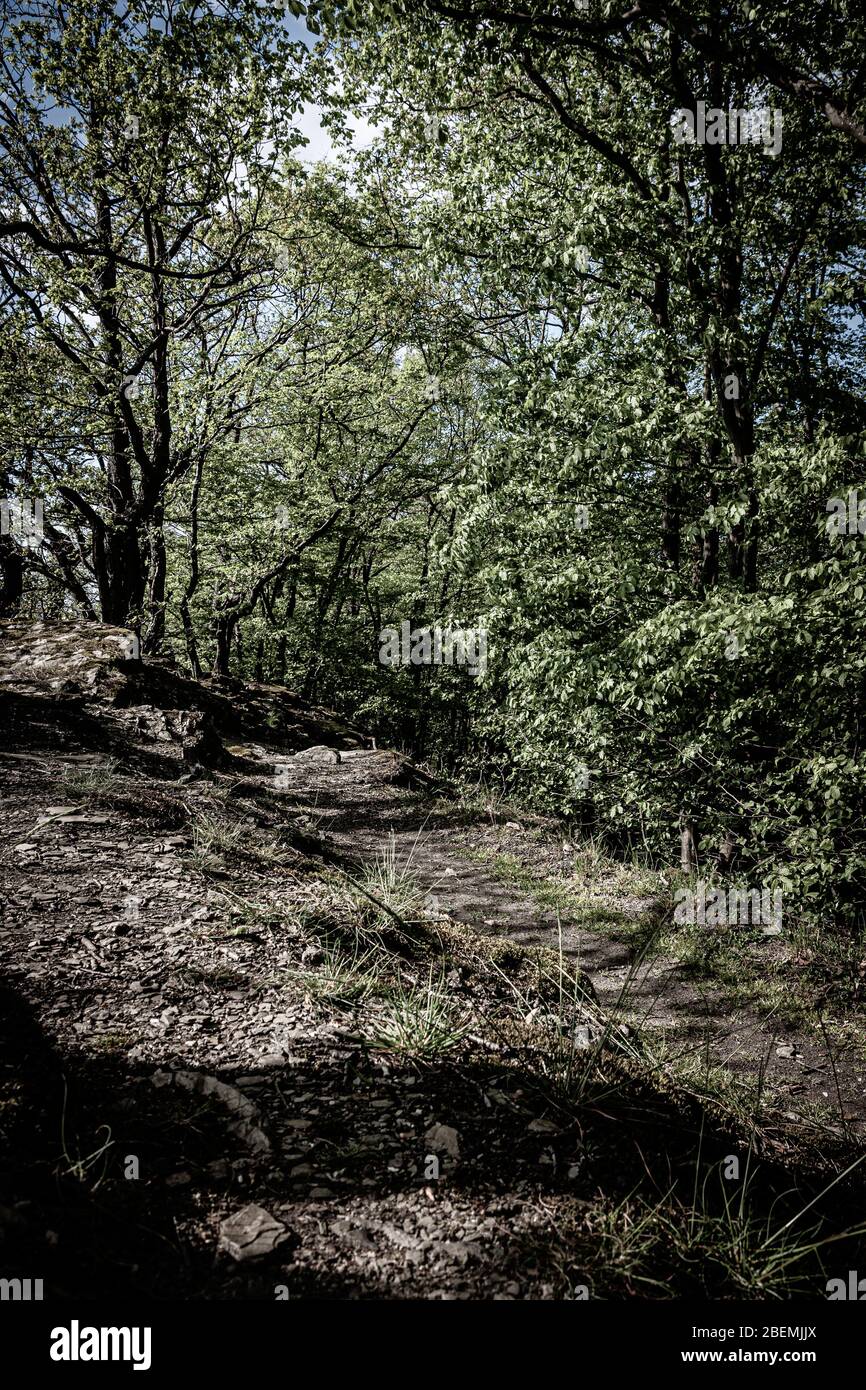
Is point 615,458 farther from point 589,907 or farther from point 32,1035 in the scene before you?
point 32,1035

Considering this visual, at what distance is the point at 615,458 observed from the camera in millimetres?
6801

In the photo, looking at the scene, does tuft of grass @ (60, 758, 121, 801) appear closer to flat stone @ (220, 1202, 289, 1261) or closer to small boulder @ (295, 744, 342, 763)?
flat stone @ (220, 1202, 289, 1261)

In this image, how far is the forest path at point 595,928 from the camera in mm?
4738

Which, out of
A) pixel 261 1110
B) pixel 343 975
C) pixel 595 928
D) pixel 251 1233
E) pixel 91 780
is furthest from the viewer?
pixel 595 928

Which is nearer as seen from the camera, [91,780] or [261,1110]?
[261,1110]

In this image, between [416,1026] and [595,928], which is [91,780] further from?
[595,928]

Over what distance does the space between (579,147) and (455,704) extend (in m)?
15.4

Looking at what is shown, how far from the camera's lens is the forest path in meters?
4.74

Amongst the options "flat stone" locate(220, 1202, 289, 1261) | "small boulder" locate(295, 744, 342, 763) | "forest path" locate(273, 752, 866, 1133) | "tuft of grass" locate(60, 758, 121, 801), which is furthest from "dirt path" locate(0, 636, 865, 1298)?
"small boulder" locate(295, 744, 342, 763)

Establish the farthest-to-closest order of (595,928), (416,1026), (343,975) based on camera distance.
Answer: (595,928)
(343,975)
(416,1026)

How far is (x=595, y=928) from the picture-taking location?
7.02 m

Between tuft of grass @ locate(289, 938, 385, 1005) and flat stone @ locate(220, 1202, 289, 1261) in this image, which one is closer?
flat stone @ locate(220, 1202, 289, 1261)

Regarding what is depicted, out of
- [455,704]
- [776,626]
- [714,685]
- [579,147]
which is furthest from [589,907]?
[455,704]

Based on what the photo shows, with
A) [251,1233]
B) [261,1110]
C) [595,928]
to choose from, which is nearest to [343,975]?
[261,1110]
